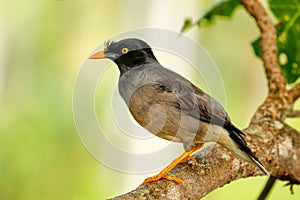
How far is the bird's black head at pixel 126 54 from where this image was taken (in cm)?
216

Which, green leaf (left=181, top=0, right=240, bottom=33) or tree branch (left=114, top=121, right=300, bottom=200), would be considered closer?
tree branch (left=114, top=121, right=300, bottom=200)

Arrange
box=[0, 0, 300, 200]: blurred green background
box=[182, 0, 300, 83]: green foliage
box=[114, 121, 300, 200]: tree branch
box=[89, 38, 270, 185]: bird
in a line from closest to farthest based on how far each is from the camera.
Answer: box=[114, 121, 300, 200]: tree branch < box=[89, 38, 270, 185]: bird < box=[182, 0, 300, 83]: green foliage < box=[0, 0, 300, 200]: blurred green background

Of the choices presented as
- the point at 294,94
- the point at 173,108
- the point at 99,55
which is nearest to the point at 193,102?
the point at 173,108

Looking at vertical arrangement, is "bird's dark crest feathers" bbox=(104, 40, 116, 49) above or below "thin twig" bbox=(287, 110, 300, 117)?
above

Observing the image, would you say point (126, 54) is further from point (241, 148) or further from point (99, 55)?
point (241, 148)

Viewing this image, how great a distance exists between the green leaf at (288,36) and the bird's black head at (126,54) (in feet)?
3.09

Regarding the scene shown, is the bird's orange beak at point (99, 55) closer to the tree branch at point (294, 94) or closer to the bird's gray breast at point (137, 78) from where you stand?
the bird's gray breast at point (137, 78)

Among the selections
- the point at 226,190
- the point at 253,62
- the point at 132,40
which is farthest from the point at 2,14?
the point at 132,40

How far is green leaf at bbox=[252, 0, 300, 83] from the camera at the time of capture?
301 cm

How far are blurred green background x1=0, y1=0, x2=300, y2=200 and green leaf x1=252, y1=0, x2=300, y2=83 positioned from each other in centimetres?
311

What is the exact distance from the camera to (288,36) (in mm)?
3035

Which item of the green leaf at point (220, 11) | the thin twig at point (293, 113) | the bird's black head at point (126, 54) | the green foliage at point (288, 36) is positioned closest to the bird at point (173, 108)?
the bird's black head at point (126, 54)

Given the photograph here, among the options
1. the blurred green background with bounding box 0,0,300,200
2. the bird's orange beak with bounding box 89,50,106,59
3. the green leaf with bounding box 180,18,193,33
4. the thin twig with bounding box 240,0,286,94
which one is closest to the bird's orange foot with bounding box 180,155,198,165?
the bird's orange beak with bounding box 89,50,106,59

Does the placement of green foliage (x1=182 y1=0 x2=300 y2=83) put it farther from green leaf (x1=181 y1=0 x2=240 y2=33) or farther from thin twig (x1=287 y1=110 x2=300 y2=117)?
thin twig (x1=287 y1=110 x2=300 y2=117)
